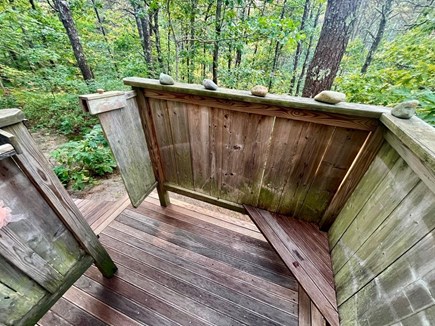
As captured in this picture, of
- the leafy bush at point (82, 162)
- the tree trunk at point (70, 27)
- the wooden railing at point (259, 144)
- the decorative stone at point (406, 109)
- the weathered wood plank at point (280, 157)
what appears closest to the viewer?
the decorative stone at point (406, 109)

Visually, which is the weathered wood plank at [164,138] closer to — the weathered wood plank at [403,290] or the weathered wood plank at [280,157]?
the weathered wood plank at [280,157]

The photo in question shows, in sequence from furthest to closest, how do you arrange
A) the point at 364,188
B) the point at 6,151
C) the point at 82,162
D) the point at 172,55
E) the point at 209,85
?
the point at 172,55, the point at 82,162, the point at 209,85, the point at 364,188, the point at 6,151

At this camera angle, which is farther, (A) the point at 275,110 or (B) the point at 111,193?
(B) the point at 111,193

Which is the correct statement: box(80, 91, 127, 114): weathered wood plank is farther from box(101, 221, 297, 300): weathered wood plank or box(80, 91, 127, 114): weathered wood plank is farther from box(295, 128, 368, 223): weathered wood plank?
box(295, 128, 368, 223): weathered wood plank

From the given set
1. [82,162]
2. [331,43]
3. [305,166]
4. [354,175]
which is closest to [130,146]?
[305,166]

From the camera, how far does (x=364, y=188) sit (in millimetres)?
1104

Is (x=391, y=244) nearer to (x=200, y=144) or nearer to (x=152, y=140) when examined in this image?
(x=200, y=144)

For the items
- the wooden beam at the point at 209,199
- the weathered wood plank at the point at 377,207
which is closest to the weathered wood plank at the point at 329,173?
the weathered wood plank at the point at 377,207

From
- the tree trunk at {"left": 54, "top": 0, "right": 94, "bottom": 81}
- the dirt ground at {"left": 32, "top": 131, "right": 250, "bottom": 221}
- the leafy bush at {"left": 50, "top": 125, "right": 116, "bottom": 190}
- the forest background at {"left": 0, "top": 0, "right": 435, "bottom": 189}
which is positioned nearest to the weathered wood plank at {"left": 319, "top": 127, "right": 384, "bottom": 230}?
the forest background at {"left": 0, "top": 0, "right": 435, "bottom": 189}

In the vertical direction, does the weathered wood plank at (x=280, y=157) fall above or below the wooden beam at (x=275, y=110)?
below

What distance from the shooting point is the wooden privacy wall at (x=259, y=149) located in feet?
3.81

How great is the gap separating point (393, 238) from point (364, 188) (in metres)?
0.35

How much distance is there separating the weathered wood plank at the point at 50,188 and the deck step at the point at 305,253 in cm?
116

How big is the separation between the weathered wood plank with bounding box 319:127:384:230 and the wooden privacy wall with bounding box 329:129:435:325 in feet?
0.11
